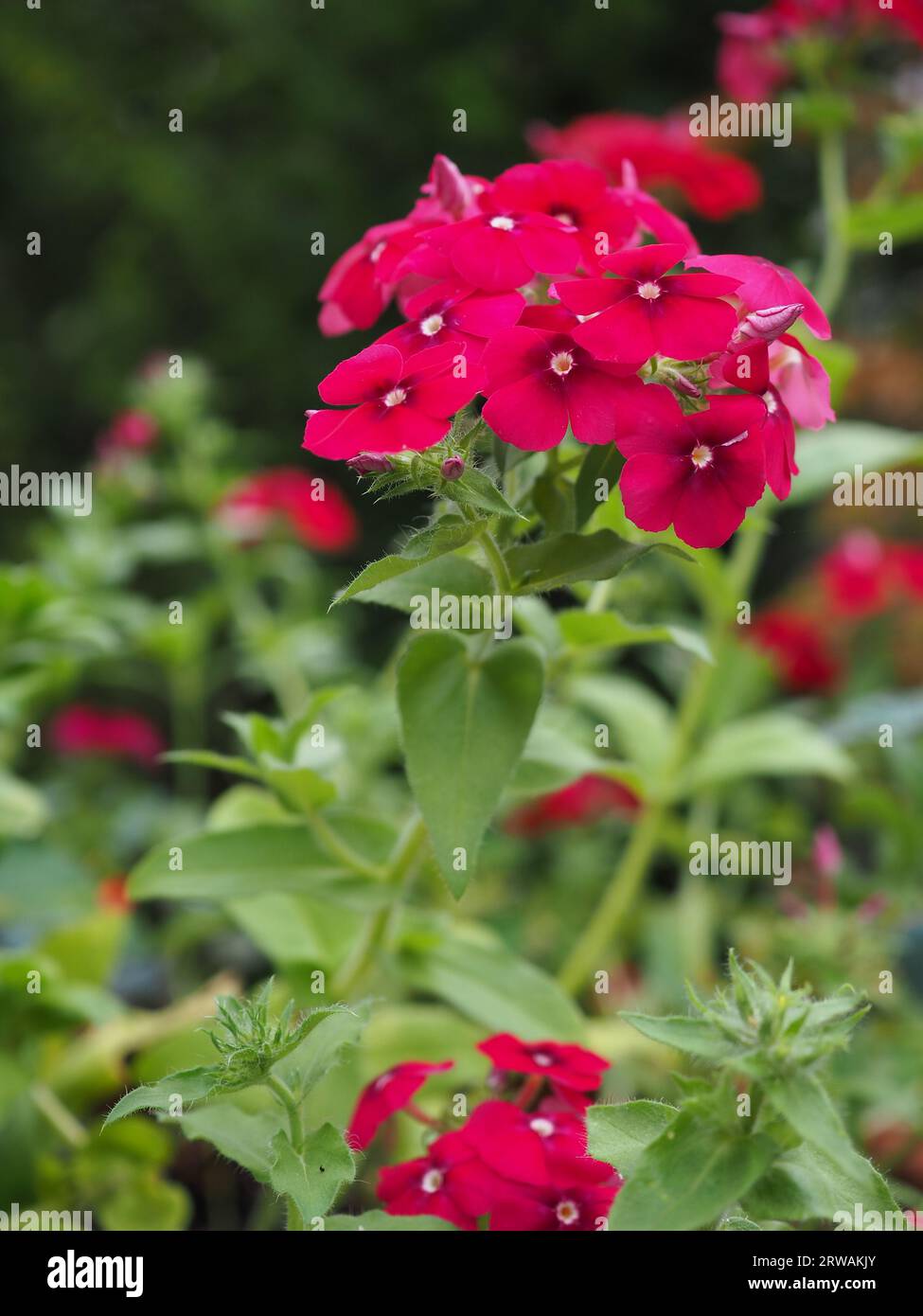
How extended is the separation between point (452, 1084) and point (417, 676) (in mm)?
515

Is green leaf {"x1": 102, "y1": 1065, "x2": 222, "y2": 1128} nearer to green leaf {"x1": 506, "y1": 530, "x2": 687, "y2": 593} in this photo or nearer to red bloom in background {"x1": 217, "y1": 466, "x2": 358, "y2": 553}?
green leaf {"x1": 506, "y1": 530, "x2": 687, "y2": 593}

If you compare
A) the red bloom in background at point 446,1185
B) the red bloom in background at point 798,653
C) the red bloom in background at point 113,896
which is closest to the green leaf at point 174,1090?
the red bloom in background at point 446,1185

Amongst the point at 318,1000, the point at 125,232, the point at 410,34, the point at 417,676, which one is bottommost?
the point at 318,1000

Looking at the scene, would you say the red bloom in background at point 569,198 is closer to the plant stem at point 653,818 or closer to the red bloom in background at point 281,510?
the plant stem at point 653,818

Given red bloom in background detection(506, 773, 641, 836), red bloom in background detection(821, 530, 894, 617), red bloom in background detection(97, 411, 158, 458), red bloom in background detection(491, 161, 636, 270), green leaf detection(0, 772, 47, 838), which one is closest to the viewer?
red bloom in background detection(491, 161, 636, 270)

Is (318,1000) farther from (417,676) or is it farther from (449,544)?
(449,544)

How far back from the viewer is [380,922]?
99cm

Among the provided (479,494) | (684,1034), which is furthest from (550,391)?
(684,1034)

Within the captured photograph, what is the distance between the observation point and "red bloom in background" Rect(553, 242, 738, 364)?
Answer: 651 millimetres

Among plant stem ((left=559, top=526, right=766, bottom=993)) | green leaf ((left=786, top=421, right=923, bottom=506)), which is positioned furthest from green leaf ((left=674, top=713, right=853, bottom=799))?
green leaf ((left=786, top=421, right=923, bottom=506))

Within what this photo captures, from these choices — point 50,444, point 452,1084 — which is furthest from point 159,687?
point 452,1084

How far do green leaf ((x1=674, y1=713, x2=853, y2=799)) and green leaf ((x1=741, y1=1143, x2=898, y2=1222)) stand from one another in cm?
80
